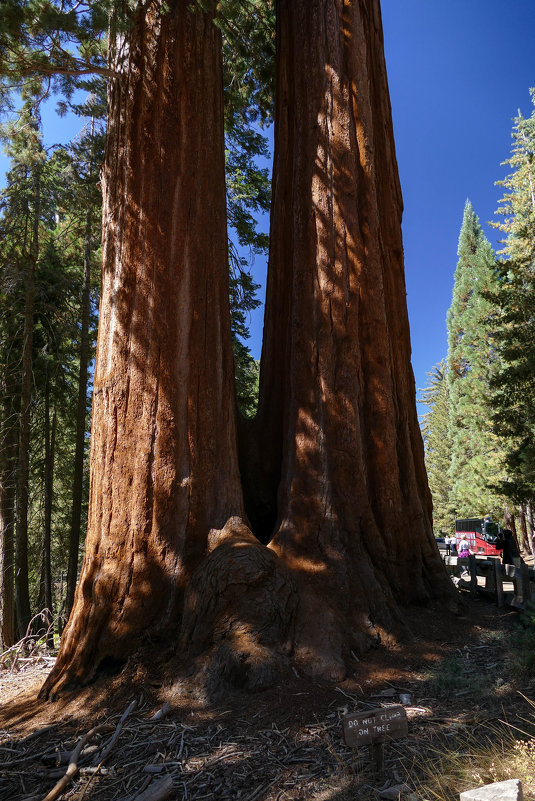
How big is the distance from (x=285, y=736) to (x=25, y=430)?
8396mm

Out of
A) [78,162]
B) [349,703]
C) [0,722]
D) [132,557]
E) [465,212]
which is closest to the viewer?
[349,703]

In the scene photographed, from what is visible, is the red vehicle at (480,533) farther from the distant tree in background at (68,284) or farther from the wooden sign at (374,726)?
the wooden sign at (374,726)

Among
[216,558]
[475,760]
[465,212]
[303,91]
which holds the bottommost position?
[475,760]

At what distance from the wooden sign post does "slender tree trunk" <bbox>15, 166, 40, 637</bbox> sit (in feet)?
28.8

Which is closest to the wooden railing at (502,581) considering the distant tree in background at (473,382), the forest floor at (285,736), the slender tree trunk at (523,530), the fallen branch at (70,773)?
the forest floor at (285,736)

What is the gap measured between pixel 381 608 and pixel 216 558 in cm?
152

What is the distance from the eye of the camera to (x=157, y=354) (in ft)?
15.6

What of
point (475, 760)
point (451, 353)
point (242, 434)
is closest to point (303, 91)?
point (242, 434)

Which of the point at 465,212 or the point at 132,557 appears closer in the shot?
the point at 132,557

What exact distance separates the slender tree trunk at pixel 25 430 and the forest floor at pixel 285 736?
6162mm

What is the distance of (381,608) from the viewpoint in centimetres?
452

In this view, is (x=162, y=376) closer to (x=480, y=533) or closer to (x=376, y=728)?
(x=376, y=728)

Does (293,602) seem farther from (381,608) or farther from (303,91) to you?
(303,91)

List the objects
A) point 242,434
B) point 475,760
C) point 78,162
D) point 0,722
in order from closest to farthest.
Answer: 1. point 475,760
2. point 0,722
3. point 242,434
4. point 78,162
